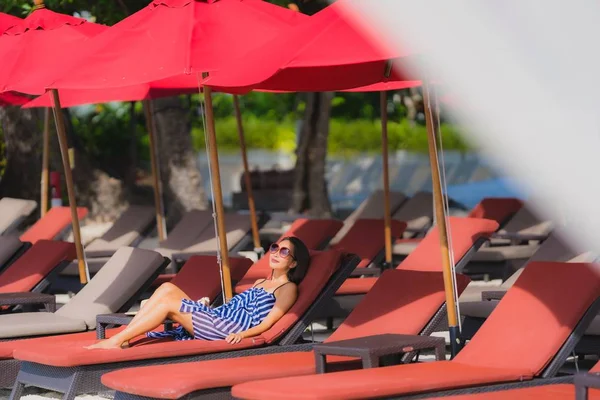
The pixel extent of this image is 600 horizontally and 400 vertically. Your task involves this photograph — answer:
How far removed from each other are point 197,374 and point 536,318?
1704 millimetres

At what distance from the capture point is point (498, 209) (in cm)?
1347

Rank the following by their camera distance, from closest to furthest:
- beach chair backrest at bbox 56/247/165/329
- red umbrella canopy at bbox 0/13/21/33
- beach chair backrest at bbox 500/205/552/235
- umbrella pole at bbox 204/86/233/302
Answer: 1. umbrella pole at bbox 204/86/233/302
2. beach chair backrest at bbox 56/247/165/329
3. red umbrella canopy at bbox 0/13/21/33
4. beach chair backrest at bbox 500/205/552/235

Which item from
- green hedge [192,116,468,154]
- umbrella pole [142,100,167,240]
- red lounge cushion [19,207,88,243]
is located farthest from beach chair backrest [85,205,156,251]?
green hedge [192,116,468,154]

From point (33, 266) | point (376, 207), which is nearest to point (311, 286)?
point (33, 266)

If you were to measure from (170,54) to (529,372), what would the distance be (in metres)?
3.36

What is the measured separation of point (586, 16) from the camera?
637 cm

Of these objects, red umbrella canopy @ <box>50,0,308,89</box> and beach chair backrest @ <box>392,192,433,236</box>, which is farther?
beach chair backrest @ <box>392,192,433,236</box>

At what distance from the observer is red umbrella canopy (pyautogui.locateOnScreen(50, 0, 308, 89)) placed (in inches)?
328

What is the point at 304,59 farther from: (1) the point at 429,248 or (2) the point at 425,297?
(1) the point at 429,248

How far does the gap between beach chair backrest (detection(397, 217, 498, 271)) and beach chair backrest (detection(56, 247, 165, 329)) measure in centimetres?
184

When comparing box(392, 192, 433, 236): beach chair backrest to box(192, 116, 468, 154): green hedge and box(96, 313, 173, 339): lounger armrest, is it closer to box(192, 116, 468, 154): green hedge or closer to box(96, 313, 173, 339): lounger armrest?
box(96, 313, 173, 339): lounger armrest

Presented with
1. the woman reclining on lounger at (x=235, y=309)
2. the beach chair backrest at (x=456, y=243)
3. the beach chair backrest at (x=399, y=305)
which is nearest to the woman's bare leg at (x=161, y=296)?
the woman reclining on lounger at (x=235, y=309)

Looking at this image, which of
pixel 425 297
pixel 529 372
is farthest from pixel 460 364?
pixel 425 297

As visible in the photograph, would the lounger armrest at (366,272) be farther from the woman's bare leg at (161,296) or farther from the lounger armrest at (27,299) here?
the woman's bare leg at (161,296)
